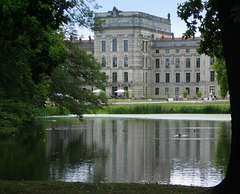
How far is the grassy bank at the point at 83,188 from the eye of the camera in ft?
35.1

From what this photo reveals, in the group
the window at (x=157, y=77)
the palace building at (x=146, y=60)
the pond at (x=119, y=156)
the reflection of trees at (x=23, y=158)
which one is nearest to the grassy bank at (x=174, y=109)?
the pond at (x=119, y=156)

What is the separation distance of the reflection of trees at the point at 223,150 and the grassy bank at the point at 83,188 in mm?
5188

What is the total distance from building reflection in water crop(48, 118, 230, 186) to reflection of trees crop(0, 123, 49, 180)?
1.50 ft

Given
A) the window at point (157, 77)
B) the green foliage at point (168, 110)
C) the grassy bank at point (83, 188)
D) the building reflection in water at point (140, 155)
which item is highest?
the window at point (157, 77)

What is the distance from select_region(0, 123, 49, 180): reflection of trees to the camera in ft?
52.5

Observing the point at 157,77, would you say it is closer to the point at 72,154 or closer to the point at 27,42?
the point at 72,154

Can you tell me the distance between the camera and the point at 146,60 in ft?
304

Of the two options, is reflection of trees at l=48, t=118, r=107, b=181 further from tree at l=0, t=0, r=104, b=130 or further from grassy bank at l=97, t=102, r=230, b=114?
grassy bank at l=97, t=102, r=230, b=114

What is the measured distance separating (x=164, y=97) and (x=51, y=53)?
8241cm

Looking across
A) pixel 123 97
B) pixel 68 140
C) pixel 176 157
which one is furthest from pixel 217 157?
pixel 123 97

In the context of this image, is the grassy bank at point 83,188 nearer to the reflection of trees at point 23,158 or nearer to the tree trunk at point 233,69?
the tree trunk at point 233,69

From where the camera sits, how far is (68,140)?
27.2m

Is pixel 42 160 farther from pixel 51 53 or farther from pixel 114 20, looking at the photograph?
pixel 114 20

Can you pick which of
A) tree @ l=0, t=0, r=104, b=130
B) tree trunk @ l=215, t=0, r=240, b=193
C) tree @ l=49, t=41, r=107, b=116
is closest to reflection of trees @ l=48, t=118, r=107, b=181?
tree @ l=49, t=41, r=107, b=116
